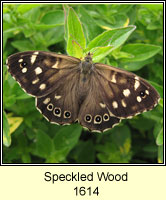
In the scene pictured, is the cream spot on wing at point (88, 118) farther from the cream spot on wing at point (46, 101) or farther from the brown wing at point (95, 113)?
the cream spot on wing at point (46, 101)

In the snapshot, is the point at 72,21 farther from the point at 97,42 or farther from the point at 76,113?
the point at 76,113

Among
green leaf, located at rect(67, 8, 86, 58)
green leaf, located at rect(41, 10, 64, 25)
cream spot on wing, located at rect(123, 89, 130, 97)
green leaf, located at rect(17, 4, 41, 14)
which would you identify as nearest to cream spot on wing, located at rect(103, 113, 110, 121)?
cream spot on wing, located at rect(123, 89, 130, 97)

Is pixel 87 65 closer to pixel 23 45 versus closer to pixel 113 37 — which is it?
pixel 113 37

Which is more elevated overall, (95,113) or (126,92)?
(126,92)

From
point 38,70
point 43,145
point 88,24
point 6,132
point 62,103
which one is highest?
point 88,24

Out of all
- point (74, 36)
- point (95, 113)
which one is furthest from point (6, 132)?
point (74, 36)

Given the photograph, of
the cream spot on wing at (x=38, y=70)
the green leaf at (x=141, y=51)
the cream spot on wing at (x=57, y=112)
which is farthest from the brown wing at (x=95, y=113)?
the green leaf at (x=141, y=51)

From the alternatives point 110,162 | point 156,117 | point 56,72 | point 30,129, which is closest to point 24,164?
point 30,129
